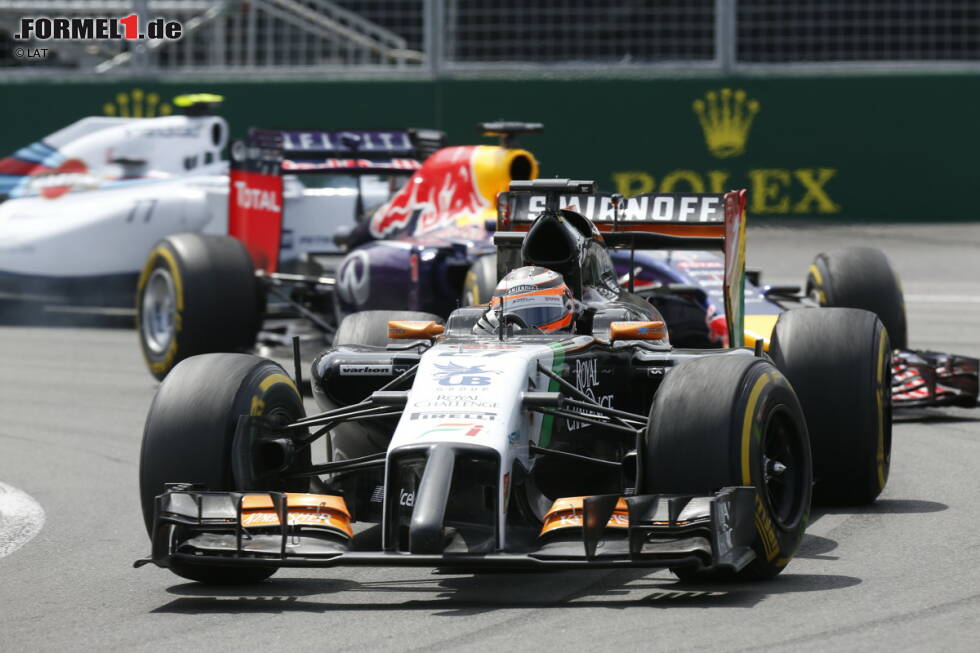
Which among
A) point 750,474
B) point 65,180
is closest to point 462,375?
point 750,474

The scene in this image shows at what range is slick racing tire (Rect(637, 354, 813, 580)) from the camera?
5973 millimetres

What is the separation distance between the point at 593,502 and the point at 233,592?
1353mm

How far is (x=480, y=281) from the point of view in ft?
35.0

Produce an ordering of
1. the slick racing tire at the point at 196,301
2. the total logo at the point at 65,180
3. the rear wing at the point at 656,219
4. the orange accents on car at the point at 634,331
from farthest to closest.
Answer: the total logo at the point at 65,180, the slick racing tire at the point at 196,301, the rear wing at the point at 656,219, the orange accents on car at the point at 634,331

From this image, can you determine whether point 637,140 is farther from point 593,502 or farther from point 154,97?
point 593,502

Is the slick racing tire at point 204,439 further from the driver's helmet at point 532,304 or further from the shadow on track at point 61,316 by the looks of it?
the shadow on track at point 61,316

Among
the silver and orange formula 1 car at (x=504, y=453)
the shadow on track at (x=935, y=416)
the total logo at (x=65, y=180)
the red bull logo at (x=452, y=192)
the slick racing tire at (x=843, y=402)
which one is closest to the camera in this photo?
the silver and orange formula 1 car at (x=504, y=453)

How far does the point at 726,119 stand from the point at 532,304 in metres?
12.5

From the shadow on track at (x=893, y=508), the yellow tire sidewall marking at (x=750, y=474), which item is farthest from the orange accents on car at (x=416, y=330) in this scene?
the shadow on track at (x=893, y=508)

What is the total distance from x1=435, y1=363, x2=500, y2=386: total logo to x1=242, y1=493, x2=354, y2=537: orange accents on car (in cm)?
58

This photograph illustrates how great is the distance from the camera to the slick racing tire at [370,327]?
849cm

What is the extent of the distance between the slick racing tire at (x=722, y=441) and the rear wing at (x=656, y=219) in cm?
213

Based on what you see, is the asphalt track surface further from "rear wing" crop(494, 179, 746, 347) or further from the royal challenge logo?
the royal challenge logo

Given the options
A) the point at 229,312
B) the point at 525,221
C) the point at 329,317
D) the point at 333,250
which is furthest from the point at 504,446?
the point at 333,250
